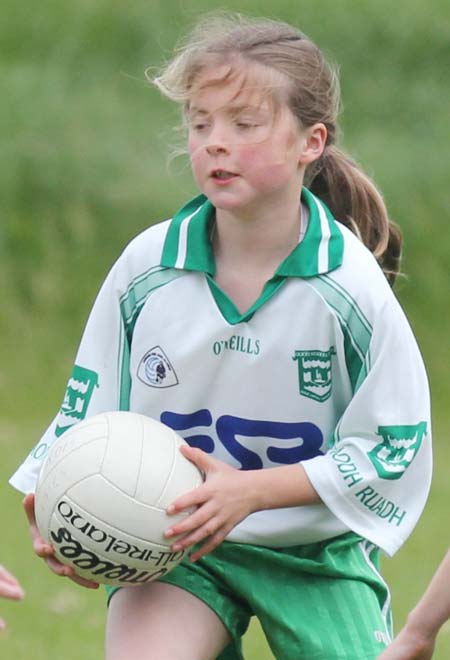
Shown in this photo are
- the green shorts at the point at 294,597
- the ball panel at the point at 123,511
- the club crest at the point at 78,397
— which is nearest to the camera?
the ball panel at the point at 123,511

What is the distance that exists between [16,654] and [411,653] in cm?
279

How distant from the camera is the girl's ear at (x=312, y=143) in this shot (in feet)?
14.8

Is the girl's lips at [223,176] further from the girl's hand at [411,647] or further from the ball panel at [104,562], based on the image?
the girl's hand at [411,647]

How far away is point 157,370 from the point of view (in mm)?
4504

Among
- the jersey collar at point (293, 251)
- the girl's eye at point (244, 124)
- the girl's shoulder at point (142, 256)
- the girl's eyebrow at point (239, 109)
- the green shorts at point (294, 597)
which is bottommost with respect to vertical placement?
the green shorts at point (294, 597)

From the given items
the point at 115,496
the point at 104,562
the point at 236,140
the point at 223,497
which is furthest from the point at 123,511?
the point at 236,140

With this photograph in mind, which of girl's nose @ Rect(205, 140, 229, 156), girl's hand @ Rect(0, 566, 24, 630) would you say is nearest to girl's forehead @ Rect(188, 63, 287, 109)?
girl's nose @ Rect(205, 140, 229, 156)

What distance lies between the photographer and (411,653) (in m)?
3.59

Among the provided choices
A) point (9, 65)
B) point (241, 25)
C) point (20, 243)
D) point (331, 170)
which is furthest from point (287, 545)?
point (9, 65)

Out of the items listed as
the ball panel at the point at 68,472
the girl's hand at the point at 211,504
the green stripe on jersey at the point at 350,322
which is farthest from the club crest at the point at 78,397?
the green stripe on jersey at the point at 350,322

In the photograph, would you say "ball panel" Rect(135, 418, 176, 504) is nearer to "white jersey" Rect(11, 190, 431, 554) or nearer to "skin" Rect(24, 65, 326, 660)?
"skin" Rect(24, 65, 326, 660)

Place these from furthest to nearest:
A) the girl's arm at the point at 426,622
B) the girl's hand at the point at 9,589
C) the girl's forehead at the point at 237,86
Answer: the girl's forehead at the point at 237,86, the girl's hand at the point at 9,589, the girl's arm at the point at 426,622

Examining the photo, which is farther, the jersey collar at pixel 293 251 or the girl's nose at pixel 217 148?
the jersey collar at pixel 293 251

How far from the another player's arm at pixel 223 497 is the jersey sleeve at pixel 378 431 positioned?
0.09 m
